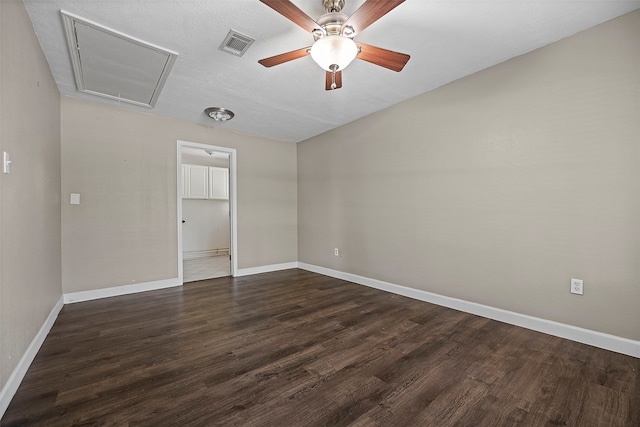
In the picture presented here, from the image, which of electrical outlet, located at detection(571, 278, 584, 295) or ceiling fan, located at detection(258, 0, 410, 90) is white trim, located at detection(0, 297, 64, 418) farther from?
electrical outlet, located at detection(571, 278, 584, 295)

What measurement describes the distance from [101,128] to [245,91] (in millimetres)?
1917

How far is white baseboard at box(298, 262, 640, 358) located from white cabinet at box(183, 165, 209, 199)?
14.9 feet

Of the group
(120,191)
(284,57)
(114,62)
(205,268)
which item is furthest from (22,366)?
(205,268)

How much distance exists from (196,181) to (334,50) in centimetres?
534

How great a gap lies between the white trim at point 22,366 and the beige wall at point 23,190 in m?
0.04

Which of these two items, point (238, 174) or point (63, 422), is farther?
point (238, 174)

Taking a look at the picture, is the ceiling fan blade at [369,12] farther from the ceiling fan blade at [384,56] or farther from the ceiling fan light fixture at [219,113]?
the ceiling fan light fixture at [219,113]

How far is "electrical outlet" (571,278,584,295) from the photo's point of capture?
2152mm

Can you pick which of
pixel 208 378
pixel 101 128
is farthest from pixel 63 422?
pixel 101 128

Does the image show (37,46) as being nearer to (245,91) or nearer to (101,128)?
(101,128)

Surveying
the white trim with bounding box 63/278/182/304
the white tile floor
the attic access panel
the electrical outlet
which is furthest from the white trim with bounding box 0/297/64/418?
the electrical outlet

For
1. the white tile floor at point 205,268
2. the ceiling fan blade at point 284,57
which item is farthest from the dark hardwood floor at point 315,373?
the ceiling fan blade at point 284,57

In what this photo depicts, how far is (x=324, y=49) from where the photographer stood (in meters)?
1.77

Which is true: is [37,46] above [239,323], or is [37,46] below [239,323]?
above
